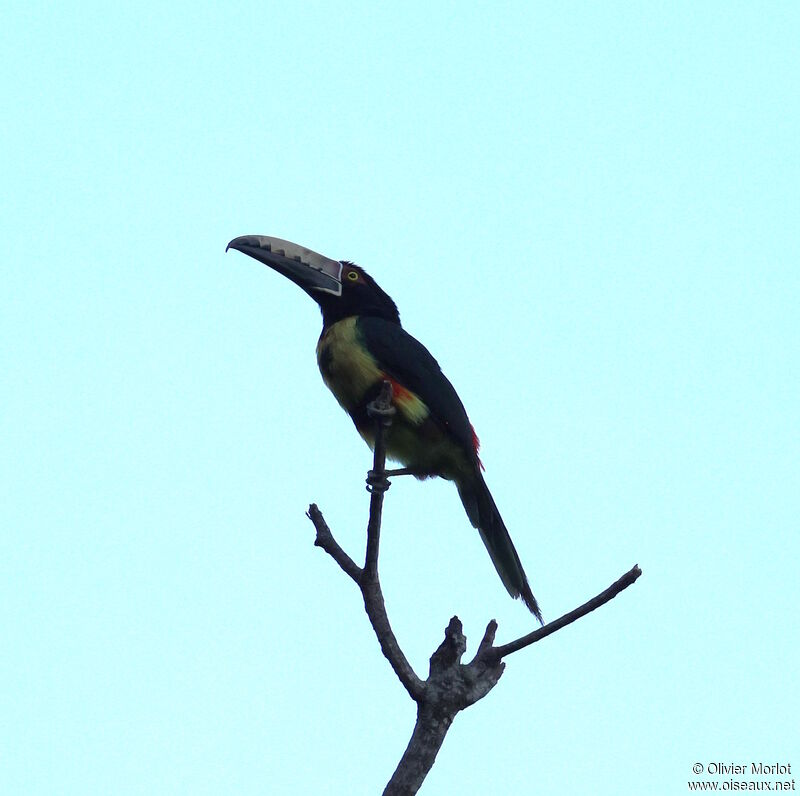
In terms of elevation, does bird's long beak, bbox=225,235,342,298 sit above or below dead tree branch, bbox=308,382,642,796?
above

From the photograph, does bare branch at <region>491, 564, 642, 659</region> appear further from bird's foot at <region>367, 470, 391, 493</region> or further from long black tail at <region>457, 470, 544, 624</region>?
long black tail at <region>457, 470, 544, 624</region>

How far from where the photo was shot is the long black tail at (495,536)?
6820 millimetres

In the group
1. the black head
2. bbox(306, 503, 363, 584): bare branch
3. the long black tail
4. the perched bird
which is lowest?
bbox(306, 503, 363, 584): bare branch

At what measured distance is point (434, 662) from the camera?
485 centimetres

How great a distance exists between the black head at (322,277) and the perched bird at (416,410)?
1.12 ft

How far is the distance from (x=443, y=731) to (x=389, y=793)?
41 cm

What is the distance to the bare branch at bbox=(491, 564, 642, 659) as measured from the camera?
4641mm

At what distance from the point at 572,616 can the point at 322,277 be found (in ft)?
13.0

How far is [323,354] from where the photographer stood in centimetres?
732

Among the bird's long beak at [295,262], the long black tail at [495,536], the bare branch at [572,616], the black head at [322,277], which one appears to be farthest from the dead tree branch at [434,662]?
the bird's long beak at [295,262]

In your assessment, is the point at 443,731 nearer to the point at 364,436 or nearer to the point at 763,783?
the point at 763,783

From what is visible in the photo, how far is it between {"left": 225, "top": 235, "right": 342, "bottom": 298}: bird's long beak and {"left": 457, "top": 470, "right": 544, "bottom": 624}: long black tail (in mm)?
1849

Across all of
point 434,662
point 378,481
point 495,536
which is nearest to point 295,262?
point 495,536

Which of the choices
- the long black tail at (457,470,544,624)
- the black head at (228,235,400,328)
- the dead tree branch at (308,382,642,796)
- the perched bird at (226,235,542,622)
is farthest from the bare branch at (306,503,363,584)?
the black head at (228,235,400,328)
